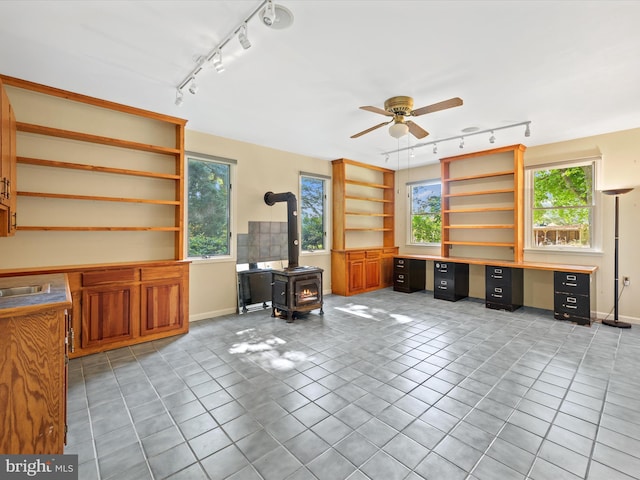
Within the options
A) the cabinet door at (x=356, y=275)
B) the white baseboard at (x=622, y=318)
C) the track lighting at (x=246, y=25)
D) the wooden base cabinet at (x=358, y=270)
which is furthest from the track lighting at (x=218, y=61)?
the white baseboard at (x=622, y=318)

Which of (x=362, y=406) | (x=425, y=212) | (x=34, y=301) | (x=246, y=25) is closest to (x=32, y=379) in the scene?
(x=34, y=301)

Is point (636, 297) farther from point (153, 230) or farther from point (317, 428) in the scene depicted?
point (153, 230)

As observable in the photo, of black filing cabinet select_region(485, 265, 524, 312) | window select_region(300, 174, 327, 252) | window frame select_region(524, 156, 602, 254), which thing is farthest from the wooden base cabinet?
window frame select_region(524, 156, 602, 254)

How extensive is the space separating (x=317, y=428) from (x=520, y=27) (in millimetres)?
3333

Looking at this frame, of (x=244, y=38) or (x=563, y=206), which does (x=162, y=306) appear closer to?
(x=244, y=38)

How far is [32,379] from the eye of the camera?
1.68 meters

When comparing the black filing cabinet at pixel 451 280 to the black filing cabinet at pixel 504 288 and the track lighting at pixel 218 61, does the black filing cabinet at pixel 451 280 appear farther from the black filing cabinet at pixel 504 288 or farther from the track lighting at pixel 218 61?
the track lighting at pixel 218 61

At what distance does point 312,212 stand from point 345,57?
12.5 ft

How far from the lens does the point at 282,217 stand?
18.5 feet

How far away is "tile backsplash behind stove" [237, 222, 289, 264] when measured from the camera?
5.15m

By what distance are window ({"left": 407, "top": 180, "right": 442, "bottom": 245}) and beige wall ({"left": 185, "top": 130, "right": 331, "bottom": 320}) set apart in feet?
9.53

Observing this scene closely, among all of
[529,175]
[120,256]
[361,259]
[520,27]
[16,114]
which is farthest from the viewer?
[361,259]

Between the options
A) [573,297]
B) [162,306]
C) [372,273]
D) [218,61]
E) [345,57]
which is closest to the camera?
[218,61]

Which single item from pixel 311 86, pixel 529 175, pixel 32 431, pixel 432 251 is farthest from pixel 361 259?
pixel 32 431
